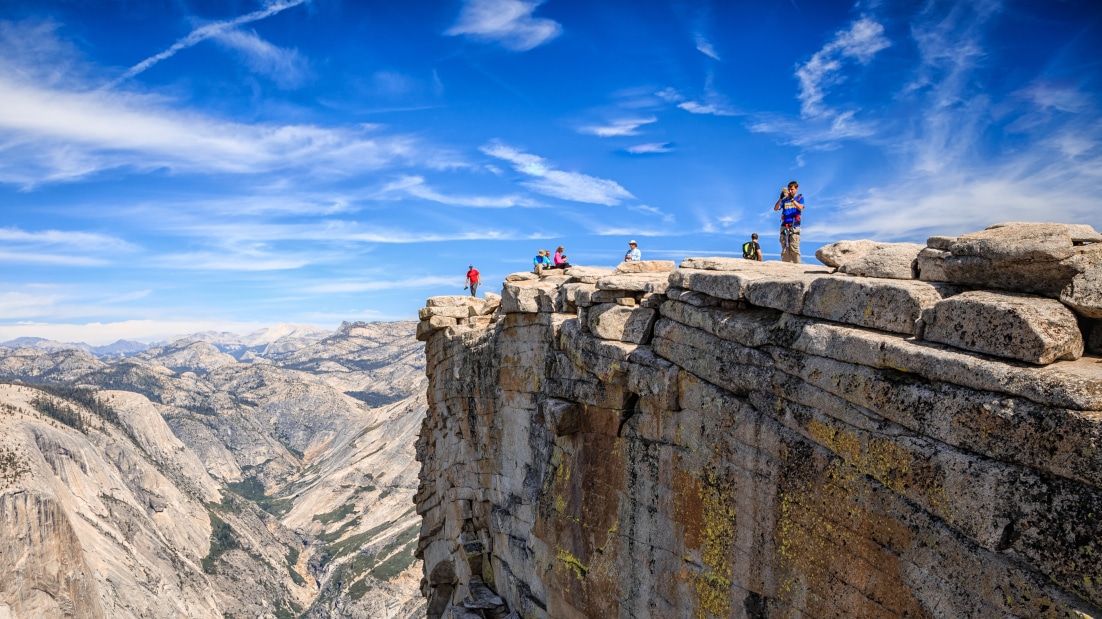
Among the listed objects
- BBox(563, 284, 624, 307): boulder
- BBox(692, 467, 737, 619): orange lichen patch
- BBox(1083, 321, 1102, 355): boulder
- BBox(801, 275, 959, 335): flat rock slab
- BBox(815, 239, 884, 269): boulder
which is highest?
BBox(815, 239, 884, 269): boulder

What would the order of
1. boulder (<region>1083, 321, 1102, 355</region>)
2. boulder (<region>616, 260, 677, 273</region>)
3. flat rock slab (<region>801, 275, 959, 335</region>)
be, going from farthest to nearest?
boulder (<region>616, 260, 677, 273</region>)
flat rock slab (<region>801, 275, 959, 335</region>)
boulder (<region>1083, 321, 1102, 355</region>)

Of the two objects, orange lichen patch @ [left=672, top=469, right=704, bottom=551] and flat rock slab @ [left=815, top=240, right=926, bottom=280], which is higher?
flat rock slab @ [left=815, top=240, right=926, bottom=280]

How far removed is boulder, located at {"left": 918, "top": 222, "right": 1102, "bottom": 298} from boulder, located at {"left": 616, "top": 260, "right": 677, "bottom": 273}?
1251cm

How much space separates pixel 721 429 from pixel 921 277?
6.16 metres

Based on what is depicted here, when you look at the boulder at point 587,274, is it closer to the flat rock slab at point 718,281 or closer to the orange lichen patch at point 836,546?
the flat rock slab at point 718,281

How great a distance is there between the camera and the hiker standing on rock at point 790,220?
24.9m

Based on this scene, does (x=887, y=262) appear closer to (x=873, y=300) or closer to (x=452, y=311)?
(x=873, y=300)

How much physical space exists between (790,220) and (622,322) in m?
9.15

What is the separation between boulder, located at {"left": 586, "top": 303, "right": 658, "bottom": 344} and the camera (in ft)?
67.3

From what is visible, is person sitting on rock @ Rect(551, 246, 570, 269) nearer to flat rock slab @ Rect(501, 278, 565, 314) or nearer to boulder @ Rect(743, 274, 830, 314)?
flat rock slab @ Rect(501, 278, 565, 314)

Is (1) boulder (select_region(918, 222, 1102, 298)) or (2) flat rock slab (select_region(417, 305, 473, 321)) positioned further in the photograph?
(2) flat rock slab (select_region(417, 305, 473, 321))

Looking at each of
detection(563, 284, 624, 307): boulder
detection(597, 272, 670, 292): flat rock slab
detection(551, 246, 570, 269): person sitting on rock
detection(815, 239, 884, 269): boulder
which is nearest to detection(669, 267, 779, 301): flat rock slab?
detection(597, 272, 670, 292): flat rock slab

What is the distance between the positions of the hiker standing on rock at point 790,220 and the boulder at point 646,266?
483 centimetres

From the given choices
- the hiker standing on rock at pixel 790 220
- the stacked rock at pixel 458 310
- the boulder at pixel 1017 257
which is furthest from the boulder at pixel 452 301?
the boulder at pixel 1017 257
